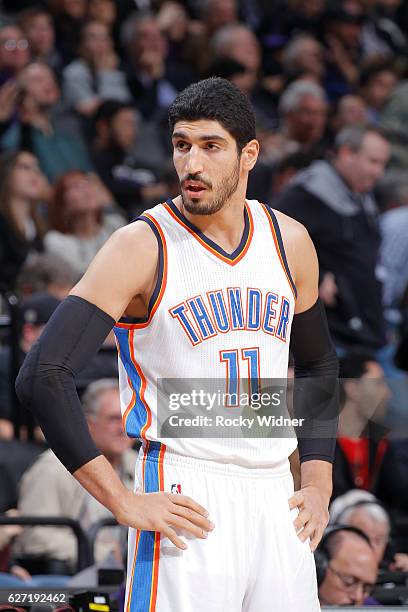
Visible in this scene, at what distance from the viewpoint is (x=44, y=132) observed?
7723mm

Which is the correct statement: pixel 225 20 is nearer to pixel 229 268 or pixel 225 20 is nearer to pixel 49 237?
pixel 49 237

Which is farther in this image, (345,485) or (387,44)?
(387,44)

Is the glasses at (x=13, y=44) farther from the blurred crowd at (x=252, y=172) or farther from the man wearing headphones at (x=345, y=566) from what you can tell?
the man wearing headphones at (x=345, y=566)

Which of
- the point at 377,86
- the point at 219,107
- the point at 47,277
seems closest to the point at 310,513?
the point at 219,107

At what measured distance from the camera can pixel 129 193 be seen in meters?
7.91

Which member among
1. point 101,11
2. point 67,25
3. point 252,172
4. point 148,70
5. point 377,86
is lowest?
point 252,172

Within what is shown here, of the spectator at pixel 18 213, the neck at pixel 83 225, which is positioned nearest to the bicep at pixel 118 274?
the spectator at pixel 18 213

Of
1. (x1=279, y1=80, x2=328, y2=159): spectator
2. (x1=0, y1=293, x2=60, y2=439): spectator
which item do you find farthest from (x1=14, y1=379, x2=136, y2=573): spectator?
(x1=279, y1=80, x2=328, y2=159): spectator

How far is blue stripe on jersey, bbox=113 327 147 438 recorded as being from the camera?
2639 millimetres

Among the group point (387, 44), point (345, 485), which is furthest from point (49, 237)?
point (387, 44)

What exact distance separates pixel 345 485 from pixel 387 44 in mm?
6886

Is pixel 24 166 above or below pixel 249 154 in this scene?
above

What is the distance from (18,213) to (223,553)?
4500 millimetres

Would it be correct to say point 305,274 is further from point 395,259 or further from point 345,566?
point 395,259
